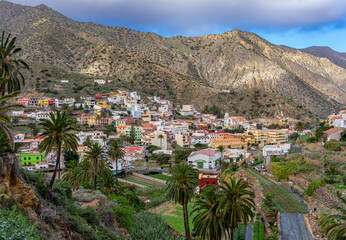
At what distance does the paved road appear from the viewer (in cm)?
2206

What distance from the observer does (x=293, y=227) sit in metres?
23.7

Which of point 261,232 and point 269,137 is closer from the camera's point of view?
point 261,232

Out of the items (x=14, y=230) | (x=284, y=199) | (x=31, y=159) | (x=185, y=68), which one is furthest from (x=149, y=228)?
(x=185, y=68)

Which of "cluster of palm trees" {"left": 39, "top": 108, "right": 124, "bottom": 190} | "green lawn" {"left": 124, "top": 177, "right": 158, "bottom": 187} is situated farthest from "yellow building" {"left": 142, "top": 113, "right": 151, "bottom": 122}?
"cluster of palm trees" {"left": 39, "top": 108, "right": 124, "bottom": 190}

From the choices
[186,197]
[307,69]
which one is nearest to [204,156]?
[186,197]

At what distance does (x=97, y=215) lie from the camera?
18.5 m

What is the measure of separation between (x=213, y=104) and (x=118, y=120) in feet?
182

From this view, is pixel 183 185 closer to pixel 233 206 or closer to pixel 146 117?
pixel 233 206

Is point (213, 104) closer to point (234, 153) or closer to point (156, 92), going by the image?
point (156, 92)

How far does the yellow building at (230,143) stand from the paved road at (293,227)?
161 ft

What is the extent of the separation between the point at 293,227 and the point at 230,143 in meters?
53.2

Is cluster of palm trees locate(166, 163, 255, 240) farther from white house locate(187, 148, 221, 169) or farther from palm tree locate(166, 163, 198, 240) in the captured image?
white house locate(187, 148, 221, 169)

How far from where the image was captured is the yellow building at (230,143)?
75.4 meters

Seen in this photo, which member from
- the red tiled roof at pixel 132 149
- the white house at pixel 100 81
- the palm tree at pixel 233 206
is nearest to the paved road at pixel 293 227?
the palm tree at pixel 233 206
